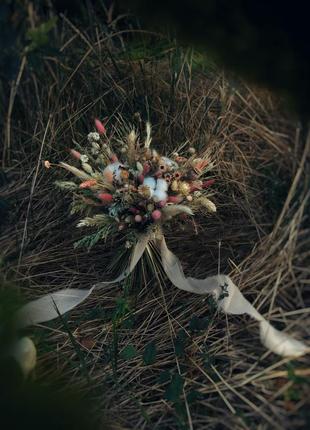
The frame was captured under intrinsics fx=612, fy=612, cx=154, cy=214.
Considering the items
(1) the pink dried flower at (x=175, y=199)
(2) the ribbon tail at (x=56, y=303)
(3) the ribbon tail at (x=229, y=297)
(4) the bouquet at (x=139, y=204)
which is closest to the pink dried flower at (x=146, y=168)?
(4) the bouquet at (x=139, y=204)

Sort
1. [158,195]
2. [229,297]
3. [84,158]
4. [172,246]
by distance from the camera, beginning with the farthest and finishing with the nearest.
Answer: [172,246], [84,158], [158,195], [229,297]

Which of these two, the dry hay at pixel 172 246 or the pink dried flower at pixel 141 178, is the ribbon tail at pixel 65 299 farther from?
the pink dried flower at pixel 141 178

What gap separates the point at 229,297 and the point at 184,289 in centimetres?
17

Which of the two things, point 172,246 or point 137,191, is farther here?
point 172,246

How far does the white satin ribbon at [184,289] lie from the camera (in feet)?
5.04

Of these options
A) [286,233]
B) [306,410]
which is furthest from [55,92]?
[306,410]

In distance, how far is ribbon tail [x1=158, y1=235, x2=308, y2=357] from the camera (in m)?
1.50

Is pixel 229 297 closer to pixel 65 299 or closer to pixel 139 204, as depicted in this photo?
pixel 139 204

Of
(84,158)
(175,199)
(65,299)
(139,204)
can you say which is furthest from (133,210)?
(65,299)

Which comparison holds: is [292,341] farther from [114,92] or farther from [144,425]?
[114,92]

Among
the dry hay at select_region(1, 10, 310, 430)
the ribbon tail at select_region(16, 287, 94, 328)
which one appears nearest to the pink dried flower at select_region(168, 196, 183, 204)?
the dry hay at select_region(1, 10, 310, 430)

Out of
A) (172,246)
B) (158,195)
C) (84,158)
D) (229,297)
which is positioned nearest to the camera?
(229,297)

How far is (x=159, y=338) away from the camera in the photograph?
1.80m

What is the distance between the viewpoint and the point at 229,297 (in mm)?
1692
